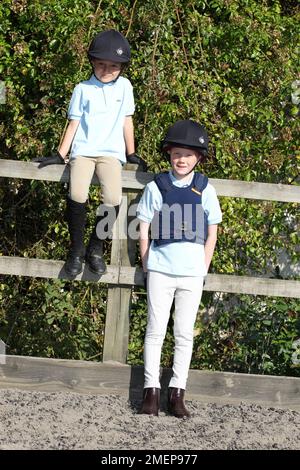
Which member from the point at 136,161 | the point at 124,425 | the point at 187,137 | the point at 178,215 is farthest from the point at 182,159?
the point at 124,425

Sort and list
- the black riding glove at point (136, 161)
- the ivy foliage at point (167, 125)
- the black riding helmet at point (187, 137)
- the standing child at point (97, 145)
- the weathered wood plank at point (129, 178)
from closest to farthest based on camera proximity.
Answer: the black riding helmet at point (187, 137)
the standing child at point (97, 145)
the weathered wood plank at point (129, 178)
the black riding glove at point (136, 161)
the ivy foliage at point (167, 125)

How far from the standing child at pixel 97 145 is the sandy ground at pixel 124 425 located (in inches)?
29.9

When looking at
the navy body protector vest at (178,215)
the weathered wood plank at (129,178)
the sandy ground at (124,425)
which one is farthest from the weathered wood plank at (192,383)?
the weathered wood plank at (129,178)

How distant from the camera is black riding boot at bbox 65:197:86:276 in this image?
5543 millimetres

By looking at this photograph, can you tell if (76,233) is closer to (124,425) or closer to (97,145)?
(97,145)

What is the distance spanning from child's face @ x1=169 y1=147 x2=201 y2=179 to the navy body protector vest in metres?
0.08

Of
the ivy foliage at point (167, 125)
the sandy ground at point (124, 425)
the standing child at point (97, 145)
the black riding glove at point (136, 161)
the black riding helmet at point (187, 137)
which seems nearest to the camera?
the sandy ground at point (124, 425)

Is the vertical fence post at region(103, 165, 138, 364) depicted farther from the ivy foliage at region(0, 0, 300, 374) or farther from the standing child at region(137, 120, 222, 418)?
the ivy foliage at region(0, 0, 300, 374)

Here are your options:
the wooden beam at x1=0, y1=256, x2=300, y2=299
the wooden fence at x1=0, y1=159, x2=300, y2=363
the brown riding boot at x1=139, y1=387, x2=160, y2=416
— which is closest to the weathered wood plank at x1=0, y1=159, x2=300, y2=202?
the wooden fence at x1=0, y1=159, x2=300, y2=363

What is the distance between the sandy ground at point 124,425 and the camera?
16.5 ft

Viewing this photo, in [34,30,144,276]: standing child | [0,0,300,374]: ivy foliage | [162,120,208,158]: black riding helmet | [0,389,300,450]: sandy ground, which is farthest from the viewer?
[0,0,300,374]: ivy foliage

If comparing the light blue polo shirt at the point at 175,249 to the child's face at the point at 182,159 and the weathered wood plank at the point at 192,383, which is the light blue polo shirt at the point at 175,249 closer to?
the child's face at the point at 182,159

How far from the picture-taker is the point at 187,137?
17.7ft

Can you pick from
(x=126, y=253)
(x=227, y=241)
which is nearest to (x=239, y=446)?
(x=126, y=253)
